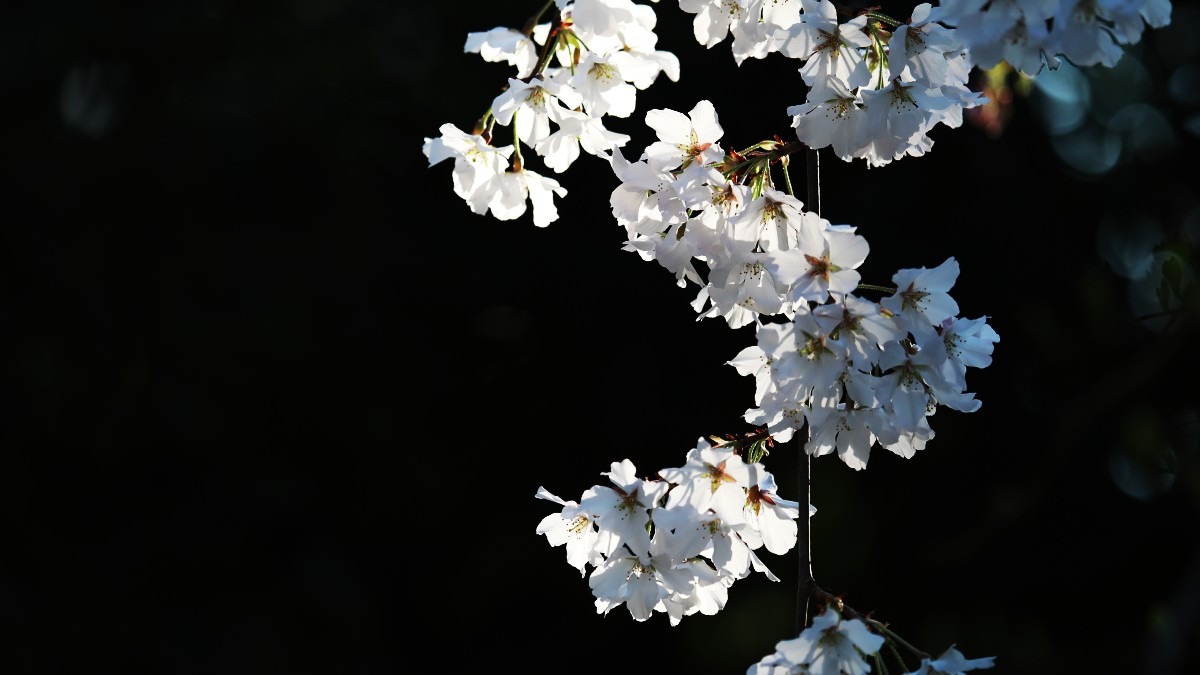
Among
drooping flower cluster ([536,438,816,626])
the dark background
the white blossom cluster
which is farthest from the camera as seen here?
the dark background

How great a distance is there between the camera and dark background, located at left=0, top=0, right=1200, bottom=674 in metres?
4.07

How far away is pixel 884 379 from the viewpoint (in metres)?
0.89

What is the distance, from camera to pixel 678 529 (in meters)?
0.92

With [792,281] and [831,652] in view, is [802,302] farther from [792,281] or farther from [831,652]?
[831,652]

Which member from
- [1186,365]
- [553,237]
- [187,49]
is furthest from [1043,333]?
[187,49]

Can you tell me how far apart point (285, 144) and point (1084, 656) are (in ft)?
11.2

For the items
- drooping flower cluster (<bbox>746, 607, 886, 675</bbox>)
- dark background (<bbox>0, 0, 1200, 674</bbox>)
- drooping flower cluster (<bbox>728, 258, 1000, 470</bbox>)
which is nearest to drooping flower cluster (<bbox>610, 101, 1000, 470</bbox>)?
drooping flower cluster (<bbox>728, 258, 1000, 470</bbox>)

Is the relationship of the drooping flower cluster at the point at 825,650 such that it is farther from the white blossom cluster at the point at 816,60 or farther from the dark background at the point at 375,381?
the dark background at the point at 375,381

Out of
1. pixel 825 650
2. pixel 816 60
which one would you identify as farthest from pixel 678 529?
pixel 816 60

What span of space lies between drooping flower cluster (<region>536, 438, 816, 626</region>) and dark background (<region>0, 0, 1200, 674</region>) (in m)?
2.91

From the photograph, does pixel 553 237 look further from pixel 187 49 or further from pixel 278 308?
pixel 187 49

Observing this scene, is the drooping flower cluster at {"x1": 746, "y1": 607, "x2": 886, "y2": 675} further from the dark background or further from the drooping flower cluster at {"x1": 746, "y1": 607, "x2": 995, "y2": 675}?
the dark background

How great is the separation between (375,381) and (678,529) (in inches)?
137

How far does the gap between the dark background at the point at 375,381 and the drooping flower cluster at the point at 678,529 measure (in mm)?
2911
